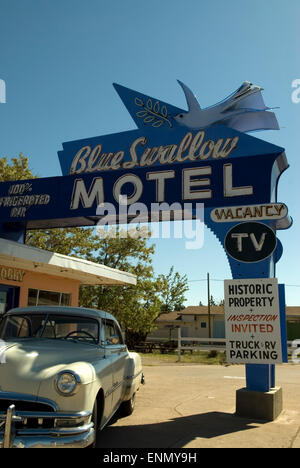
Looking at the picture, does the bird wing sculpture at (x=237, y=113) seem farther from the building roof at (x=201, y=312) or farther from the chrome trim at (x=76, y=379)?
the building roof at (x=201, y=312)

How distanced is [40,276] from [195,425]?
9276mm

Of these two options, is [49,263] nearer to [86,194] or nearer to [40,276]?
[86,194]

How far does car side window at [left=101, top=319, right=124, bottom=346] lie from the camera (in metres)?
6.00

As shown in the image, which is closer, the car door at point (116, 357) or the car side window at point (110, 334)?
the car door at point (116, 357)

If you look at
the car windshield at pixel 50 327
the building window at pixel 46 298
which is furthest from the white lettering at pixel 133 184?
the building window at pixel 46 298

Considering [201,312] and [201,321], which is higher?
[201,312]

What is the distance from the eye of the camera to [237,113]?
1170 cm

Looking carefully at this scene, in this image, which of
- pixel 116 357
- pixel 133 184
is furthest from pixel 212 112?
pixel 116 357

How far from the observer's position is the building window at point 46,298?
14109 mm

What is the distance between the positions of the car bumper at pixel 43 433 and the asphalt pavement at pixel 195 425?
1.34 meters

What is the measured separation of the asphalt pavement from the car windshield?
57.0 inches

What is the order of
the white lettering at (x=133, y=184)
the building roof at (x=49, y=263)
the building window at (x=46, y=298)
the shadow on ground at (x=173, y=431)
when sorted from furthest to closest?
the building window at (x=46, y=298)
the building roof at (x=49, y=263)
the white lettering at (x=133, y=184)
the shadow on ground at (x=173, y=431)
